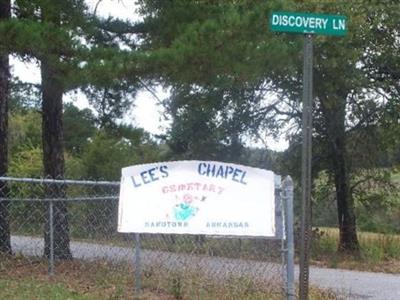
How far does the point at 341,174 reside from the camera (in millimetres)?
18531

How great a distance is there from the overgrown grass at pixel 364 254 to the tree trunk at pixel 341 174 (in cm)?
33

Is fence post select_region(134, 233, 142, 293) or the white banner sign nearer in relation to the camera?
the white banner sign

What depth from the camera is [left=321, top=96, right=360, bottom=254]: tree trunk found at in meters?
17.9

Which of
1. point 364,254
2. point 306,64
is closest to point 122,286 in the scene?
point 306,64

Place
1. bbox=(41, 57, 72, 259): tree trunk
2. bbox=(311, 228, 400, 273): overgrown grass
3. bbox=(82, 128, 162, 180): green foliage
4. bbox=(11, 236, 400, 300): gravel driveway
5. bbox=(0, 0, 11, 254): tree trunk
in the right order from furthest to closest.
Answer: bbox=(82, 128, 162, 180): green foliage → bbox=(311, 228, 400, 273): overgrown grass → bbox=(0, 0, 11, 254): tree trunk → bbox=(41, 57, 72, 259): tree trunk → bbox=(11, 236, 400, 300): gravel driveway

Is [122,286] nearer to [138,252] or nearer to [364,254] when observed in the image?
[138,252]

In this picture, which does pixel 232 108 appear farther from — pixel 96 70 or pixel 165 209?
pixel 165 209

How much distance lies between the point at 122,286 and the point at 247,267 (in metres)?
1.54

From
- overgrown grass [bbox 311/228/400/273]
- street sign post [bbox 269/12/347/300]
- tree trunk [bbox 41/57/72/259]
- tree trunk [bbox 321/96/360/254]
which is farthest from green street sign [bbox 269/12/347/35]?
tree trunk [bbox 321/96/360/254]

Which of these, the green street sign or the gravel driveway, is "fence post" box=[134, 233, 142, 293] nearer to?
the gravel driveway

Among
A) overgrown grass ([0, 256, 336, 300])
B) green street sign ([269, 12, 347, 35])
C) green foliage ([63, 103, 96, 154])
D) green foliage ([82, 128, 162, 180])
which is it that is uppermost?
green foliage ([63, 103, 96, 154])

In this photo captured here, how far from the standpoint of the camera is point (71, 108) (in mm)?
20266

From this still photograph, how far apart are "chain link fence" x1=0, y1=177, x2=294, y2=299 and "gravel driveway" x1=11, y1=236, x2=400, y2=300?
16 mm

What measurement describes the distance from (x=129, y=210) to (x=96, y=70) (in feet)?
7.34
